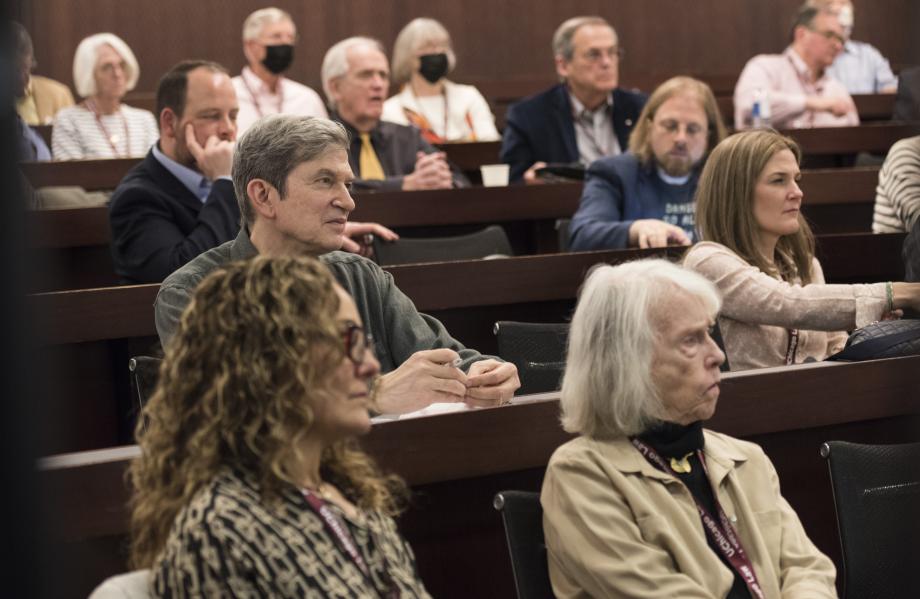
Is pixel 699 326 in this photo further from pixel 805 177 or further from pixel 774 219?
pixel 805 177

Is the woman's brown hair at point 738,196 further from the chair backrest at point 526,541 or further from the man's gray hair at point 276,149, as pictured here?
the chair backrest at point 526,541

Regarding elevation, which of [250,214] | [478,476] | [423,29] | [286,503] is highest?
[423,29]

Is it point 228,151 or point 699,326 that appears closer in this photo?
point 699,326

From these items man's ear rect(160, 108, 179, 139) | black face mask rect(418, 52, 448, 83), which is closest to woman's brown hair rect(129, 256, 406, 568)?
man's ear rect(160, 108, 179, 139)

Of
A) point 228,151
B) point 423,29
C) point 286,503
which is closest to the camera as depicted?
point 286,503

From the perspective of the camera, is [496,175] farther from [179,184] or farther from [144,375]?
[144,375]

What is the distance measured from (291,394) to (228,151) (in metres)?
1.51

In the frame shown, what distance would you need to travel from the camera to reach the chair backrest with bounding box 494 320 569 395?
228 centimetres

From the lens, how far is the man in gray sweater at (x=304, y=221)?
Answer: 6.39ft

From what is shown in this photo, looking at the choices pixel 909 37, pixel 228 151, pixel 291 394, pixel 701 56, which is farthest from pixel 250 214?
pixel 701 56

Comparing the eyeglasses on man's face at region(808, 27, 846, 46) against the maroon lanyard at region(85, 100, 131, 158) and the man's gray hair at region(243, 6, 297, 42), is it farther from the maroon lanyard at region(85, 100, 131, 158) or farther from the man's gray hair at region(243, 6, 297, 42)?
the maroon lanyard at region(85, 100, 131, 158)

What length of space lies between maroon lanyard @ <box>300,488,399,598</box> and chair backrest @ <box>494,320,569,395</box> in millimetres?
1098

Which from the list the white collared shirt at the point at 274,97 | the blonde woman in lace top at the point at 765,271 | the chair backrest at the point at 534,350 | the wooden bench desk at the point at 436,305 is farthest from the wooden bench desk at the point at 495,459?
the white collared shirt at the point at 274,97

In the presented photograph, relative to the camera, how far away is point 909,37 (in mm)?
600
